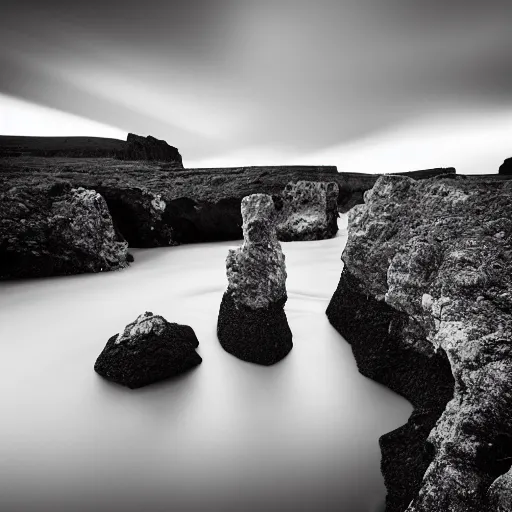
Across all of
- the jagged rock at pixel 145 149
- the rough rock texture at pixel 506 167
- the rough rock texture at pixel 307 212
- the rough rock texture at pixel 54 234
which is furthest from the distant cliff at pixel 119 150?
the rough rock texture at pixel 506 167

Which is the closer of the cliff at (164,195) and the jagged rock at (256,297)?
the jagged rock at (256,297)

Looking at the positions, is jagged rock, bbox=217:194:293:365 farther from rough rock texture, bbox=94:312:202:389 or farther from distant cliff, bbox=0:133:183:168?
distant cliff, bbox=0:133:183:168

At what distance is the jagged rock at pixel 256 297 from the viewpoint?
7.69ft

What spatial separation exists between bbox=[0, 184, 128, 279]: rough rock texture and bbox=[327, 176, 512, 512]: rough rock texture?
3.20 m

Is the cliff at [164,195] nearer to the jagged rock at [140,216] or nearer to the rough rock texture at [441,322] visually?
the jagged rock at [140,216]

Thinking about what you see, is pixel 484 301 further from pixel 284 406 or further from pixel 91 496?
pixel 91 496

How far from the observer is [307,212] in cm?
650

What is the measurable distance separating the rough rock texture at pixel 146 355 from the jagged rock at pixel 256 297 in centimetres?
32

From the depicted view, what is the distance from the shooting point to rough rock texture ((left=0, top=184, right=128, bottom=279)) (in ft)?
13.5

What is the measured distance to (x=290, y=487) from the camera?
1.58 metres

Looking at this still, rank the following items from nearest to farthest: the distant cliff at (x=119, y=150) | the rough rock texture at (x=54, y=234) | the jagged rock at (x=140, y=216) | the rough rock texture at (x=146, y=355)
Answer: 1. the rough rock texture at (x=146, y=355)
2. the rough rock texture at (x=54, y=234)
3. the jagged rock at (x=140, y=216)
4. the distant cliff at (x=119, y=150)

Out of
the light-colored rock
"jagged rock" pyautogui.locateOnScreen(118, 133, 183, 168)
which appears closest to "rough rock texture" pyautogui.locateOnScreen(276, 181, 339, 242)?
the light-colored rock

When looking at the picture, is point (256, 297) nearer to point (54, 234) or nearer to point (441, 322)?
point (441, 322)

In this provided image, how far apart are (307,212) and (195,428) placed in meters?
5.09
